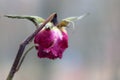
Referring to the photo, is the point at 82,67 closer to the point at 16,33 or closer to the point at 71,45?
the point at 71,45

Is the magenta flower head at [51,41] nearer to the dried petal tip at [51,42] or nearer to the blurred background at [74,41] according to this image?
the dried petal tip at [51,42]

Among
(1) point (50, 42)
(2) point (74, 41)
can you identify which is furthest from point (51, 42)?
(2) point (74, 41)

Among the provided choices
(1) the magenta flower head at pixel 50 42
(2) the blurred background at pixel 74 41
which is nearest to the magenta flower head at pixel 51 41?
(1) the magenta flower head at pixel 50 42

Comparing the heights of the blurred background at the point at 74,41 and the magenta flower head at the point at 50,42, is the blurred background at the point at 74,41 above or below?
below

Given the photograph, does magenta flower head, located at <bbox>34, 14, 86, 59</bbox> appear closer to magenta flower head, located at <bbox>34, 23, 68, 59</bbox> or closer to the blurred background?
magenta flower head, located at <bbox>34, 23, 68, 59</bbox>

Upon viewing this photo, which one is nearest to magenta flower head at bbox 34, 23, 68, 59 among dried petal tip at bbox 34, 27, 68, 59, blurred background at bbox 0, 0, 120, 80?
dried petal tip at bbox 34, 27, 68, 59

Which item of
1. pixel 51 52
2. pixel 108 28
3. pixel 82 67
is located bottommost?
pixel 82 67

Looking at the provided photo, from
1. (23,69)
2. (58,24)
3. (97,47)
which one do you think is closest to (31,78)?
(23,69)

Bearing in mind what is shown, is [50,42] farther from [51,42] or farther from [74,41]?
[74,41]
